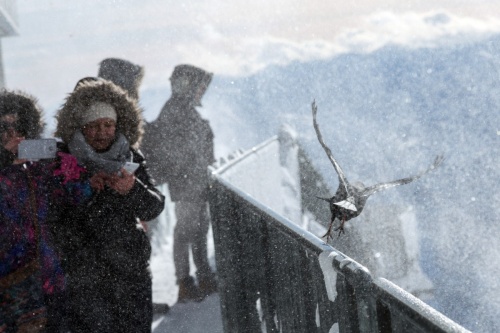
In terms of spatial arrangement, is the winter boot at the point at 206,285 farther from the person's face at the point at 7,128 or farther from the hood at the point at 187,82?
the person's face at the point at 7,128

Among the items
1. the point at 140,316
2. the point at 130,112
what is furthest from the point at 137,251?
the point at 130,112

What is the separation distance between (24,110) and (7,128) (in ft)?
0.48

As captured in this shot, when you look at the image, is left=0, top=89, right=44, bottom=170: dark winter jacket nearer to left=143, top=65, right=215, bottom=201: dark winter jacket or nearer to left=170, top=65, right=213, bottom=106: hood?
left=143, top=65, right=215, bottom=201: dark winter jacket

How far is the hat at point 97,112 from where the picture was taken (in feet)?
9.27

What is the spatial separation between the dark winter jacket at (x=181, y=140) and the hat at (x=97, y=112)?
89.8 inches

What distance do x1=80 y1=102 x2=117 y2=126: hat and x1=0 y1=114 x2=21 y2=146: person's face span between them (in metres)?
0.34

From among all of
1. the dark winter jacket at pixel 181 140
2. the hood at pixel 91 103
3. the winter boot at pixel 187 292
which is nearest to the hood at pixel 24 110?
the hood at pixel 91 103

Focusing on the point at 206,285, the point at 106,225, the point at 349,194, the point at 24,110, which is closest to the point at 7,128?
the point at 24,110

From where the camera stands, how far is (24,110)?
Result: 2.73m

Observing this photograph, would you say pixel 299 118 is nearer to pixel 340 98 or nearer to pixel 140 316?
pixel 340 98

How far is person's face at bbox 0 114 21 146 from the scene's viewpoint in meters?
2.61

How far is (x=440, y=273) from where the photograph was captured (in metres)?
21.7

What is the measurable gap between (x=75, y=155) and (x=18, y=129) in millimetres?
322

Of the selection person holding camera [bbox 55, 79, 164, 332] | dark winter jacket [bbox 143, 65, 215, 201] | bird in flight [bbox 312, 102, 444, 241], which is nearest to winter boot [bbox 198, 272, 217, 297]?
dark winter jacket [bbox 143, 65, 215, 201]
